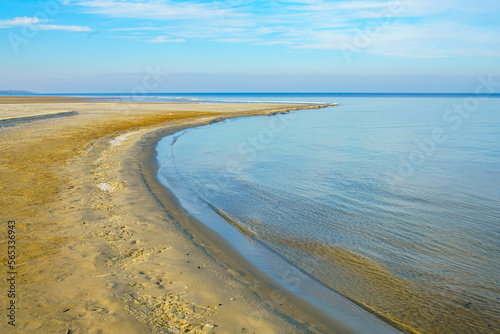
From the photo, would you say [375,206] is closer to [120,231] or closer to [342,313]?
[342,313]

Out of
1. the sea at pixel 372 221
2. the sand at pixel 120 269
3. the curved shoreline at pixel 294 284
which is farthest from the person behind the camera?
the sea at pixel 372 221

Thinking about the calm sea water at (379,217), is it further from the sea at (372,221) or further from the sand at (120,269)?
the sand at (120,269)

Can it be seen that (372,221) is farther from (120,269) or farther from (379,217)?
(120,269)

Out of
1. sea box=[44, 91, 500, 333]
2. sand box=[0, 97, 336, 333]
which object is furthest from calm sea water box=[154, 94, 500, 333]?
sand box=[0, 97, 336, 333]

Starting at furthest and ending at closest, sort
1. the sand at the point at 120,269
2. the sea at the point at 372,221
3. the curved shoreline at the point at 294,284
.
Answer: the sea at the point at 372,221 → the curved shoreline at the point at 294,284 → the sand at the point at 120,269

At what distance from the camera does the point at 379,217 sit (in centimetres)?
927

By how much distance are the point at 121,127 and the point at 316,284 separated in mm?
26629

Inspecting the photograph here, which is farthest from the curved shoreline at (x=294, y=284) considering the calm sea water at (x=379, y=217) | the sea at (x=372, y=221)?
the calm sea water at (x=379, y=217)

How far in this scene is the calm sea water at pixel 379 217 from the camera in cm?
562

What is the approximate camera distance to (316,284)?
5883 mm

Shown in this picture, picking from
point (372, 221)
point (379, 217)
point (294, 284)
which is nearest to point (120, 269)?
point (294, 284)

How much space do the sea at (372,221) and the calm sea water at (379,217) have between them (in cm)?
3

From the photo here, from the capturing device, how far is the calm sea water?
562 cm

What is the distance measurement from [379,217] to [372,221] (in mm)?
452
